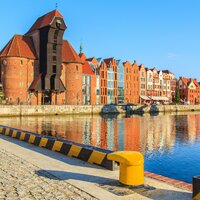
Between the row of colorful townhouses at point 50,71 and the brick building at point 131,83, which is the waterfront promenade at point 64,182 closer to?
the row of colorful townhouses at point 50,71

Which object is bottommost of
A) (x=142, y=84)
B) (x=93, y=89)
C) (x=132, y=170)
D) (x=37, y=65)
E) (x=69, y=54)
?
(x=132, y=170)

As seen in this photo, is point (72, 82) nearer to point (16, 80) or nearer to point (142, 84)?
point (16, 80)

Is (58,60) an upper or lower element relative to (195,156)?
upper

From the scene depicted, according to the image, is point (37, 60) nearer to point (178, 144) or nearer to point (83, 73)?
point (83, 73)

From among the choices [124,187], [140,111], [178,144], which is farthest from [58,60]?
[124,187]

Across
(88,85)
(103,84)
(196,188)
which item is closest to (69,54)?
(88,85)

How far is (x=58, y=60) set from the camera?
84.2 meters

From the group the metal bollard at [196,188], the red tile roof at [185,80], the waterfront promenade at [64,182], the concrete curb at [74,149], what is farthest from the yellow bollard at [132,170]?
the red tile roof at [185,80]

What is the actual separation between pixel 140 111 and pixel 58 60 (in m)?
34.1

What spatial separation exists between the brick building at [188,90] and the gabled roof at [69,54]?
246 feet

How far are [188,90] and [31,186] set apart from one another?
485 ft

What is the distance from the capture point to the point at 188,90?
149125 millimetres

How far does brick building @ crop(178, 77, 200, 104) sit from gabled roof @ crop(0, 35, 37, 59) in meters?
87.7

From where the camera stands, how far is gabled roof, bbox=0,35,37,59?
83.6m
